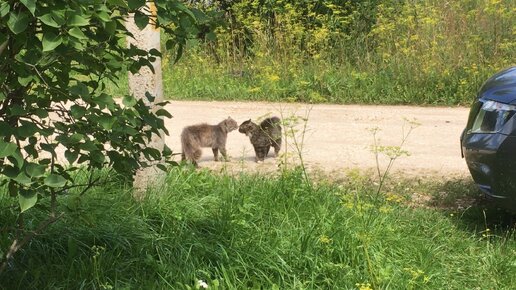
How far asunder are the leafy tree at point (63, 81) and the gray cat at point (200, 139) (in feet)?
13.9

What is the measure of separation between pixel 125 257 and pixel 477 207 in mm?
3097

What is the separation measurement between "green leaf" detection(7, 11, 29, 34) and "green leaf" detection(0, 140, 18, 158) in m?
0.40

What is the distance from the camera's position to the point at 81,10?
2516 millimetres

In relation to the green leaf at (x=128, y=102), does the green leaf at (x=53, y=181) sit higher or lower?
lower

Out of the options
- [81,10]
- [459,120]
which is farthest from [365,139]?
[81,10]

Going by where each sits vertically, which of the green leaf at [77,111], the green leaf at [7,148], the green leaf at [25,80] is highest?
the green leaf at [25,80]

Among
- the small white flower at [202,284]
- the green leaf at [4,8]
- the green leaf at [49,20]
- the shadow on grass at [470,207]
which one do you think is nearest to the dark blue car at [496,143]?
the shadow on grass at [470,207]

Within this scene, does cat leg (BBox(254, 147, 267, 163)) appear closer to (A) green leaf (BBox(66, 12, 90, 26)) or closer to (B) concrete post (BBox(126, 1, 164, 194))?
(B) concrete post (BBox(126, 1, 164, 194))

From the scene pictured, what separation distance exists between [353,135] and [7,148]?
711cm

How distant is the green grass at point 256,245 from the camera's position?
412 centimetres

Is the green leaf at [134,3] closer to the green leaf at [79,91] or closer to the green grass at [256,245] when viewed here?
the green leaf at [79,91]

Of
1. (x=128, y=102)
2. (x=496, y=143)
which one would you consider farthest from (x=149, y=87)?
(x=496, y=143)

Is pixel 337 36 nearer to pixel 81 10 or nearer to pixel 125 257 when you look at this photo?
pixel 125 257

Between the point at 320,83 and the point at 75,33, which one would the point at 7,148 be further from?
the point at 320,83
